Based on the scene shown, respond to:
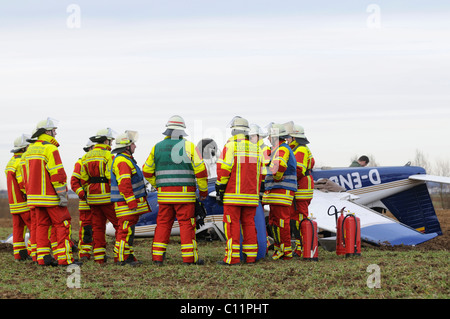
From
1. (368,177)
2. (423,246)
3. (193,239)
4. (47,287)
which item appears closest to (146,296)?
(47,287)

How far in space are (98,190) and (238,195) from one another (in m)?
2.56

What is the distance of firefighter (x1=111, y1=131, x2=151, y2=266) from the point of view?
30.9ft

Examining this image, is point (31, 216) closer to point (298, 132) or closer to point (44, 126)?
point (44, 126)

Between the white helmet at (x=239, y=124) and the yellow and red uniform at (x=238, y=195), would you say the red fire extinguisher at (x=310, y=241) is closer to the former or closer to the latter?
the yellow and red uniform at (x=238, y=195)

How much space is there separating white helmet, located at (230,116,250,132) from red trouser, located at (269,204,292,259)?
151 cm

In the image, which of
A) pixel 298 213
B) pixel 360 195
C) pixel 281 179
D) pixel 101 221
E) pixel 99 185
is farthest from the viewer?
pixel 360 195

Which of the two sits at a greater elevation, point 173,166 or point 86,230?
point 173,166

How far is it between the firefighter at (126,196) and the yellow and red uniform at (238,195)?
136 centimetres

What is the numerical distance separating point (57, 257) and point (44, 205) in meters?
0.85

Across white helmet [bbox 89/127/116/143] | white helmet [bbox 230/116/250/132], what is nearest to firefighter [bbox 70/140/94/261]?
white helmet [bbox 89/127/116/143]

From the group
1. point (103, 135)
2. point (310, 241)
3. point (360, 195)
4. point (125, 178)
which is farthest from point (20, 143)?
point (360, 195)

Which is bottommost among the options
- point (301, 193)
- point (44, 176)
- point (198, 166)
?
point (301, 193)

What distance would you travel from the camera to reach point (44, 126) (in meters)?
9.62

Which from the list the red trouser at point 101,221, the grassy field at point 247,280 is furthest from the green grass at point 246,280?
the red trouser at point 101,221
